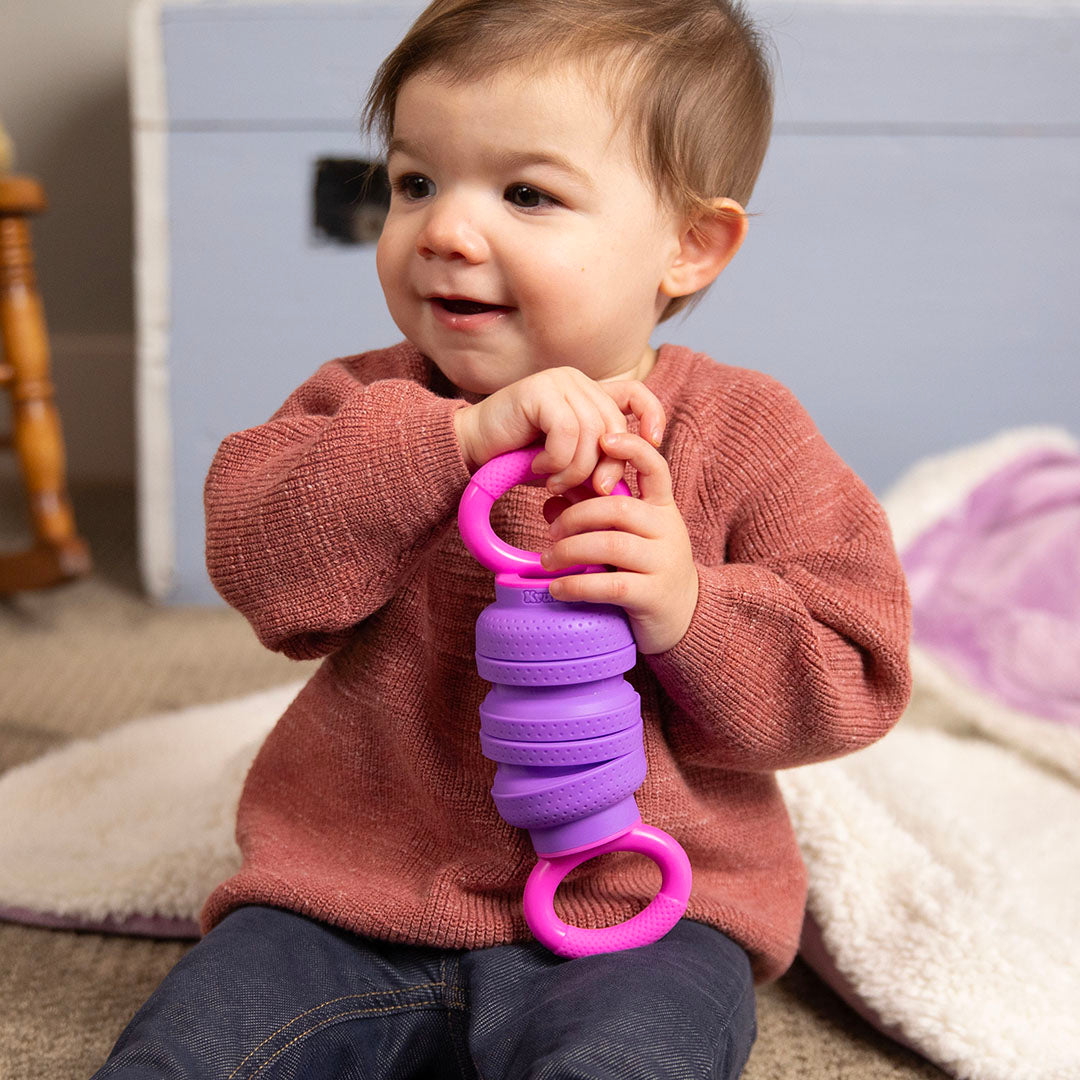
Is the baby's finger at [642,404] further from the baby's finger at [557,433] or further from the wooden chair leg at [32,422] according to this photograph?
the wooden chair leg at [32,422]

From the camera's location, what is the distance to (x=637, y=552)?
0.59 meters

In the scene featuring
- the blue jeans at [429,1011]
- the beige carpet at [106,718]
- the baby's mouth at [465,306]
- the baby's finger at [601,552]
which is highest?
the baby's mouth at [465,306]

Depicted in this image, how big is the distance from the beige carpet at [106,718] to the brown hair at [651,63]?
536mm

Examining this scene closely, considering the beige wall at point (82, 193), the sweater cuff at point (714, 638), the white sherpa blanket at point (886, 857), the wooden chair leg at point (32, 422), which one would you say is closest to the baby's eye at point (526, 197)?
the sweater cuff at point (714, 638)

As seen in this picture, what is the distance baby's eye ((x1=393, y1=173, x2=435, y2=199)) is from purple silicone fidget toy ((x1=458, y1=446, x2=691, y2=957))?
19 cm

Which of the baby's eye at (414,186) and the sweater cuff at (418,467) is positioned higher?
the baby's eye at (414,186)

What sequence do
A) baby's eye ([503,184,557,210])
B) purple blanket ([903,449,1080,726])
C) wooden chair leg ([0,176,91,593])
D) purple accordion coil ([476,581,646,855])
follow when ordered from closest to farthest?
purple accordion coil ([476,581,646,855])
baby's eye ([503,184,557,210])
purple blanket ([903,449,1080,726])
wooden chair leg ([0,176,91,593])

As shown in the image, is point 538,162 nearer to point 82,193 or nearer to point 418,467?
point 418,467

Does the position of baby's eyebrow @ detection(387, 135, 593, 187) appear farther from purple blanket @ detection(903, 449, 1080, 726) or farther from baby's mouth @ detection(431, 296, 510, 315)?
purple blanket @ detection(903, 449, 1080, 726)

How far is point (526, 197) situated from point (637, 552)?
0.22m

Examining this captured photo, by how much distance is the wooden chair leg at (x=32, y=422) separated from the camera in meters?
1.50

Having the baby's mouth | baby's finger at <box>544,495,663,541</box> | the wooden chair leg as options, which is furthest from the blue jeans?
the wooden chair leg

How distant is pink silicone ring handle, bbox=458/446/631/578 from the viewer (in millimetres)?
596

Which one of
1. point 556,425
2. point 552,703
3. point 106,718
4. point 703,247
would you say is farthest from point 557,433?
point 106,718
